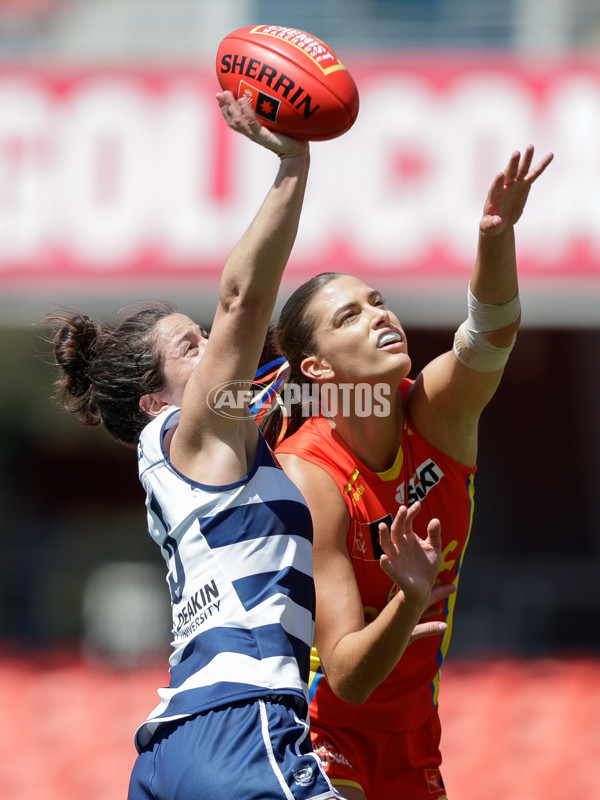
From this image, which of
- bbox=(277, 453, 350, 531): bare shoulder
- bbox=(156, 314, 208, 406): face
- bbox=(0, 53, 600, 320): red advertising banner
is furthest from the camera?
bbox=(0, 53, 600, 320): red advertising banner

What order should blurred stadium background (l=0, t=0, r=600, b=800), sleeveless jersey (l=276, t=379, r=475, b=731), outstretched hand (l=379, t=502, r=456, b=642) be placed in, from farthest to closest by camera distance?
blurred stadium background (l=0, t=0, r=600, b=800), sleeveless jersey (l=276, t=379, r=475, b=731), outstretched hand (l=379, t=502, r=456, b=642)

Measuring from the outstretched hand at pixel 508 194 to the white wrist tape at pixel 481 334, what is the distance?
0.71 ft

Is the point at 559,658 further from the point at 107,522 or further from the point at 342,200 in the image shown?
the point at 107,522

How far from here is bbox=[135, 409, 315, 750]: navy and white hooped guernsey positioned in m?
2.13

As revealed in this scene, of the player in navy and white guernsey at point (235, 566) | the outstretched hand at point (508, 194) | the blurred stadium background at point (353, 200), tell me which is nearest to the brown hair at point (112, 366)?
the player in navy and white guernsey at point (235, 566)

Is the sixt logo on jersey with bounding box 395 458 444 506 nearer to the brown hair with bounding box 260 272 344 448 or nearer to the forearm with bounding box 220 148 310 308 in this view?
the brown hair with bounding box 260 272 344 448

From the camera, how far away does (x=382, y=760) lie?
2898 millimetres

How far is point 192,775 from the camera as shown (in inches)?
81.3

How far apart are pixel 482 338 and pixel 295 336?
541mm

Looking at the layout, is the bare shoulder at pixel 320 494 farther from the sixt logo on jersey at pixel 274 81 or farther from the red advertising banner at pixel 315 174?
the red advertising banner at pixel 315 174

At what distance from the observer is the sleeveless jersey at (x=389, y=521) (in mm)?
2875

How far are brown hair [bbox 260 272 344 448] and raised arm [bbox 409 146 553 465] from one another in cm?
36

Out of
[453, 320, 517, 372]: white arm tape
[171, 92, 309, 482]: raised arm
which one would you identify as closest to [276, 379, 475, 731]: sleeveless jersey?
[453, 320, 517, 372]: white arm tape

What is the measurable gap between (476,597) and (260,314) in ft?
21.6
